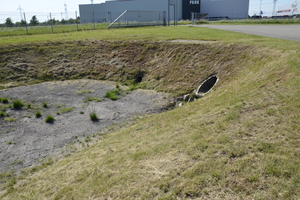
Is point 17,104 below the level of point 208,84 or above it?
below

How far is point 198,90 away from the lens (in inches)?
474

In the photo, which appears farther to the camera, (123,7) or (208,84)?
(123,7)

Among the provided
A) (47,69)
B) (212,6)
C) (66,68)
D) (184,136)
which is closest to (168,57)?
(66,68)

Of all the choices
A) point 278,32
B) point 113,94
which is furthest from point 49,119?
point 278,32

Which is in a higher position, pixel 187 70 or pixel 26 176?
pixel 187 70

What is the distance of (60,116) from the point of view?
10.4 m

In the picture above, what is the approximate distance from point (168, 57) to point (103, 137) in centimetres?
844

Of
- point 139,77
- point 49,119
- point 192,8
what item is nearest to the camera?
point 49,119

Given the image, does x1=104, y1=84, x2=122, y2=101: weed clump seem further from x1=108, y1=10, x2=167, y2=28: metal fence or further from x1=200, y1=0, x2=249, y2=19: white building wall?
x1=200, y1=0, x2=249, y2=19: white building wall

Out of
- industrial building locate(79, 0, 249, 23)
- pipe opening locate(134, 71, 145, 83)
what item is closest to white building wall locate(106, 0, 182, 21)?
industrial building locate(79, 0, 249, 23)

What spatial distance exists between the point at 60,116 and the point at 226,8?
7025 centimetres

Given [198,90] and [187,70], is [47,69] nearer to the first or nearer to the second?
[187,70]

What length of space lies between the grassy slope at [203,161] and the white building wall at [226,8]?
69.4 meters

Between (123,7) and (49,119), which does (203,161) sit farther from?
(123,7)
